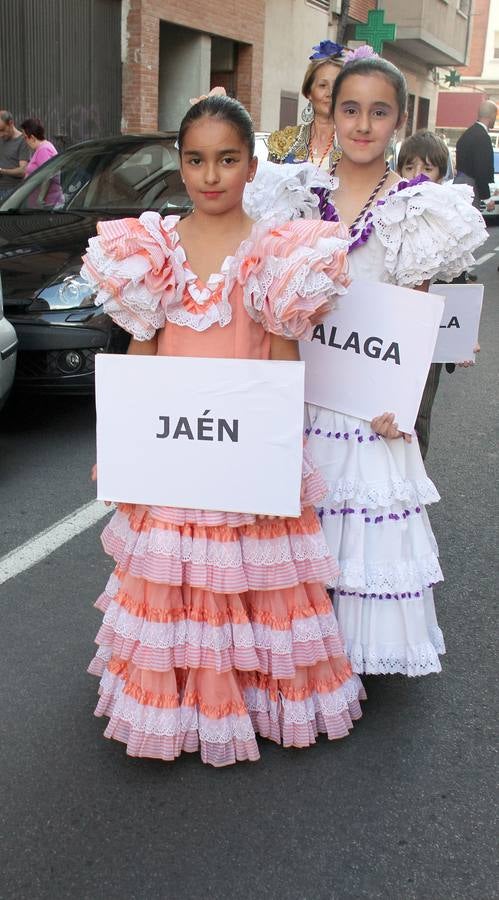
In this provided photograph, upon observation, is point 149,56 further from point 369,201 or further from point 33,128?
point 369,201

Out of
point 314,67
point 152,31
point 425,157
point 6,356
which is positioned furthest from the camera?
point 152,31

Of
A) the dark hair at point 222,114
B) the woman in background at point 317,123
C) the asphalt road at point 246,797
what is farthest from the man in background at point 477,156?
the dark hair at point 222,114

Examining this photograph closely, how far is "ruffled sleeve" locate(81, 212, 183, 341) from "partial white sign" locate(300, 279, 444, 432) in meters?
0.53

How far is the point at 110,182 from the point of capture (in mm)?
7051

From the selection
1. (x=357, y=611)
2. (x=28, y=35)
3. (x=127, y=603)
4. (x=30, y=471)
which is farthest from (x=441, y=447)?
(x=28, y=35)

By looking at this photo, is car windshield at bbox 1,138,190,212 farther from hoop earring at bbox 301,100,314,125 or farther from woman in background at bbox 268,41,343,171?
woman in background at bbox 268,41,343,171

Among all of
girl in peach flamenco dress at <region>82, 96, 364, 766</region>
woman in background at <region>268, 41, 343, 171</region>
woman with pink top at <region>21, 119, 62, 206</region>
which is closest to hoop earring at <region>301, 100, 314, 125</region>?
woman in background at <region>268, 41, 343, 171</region>

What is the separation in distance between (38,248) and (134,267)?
374 centimetres

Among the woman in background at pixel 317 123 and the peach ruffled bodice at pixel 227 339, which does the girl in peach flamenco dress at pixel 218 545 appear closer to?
the peach ruffled bodice at pixel 227 339

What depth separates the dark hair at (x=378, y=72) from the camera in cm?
268

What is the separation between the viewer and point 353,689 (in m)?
2.84

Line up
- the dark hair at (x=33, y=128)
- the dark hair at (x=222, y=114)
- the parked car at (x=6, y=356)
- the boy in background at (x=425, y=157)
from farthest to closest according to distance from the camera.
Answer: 1. the dark hair at (x=33, y=128)
2. the parked car at (x=6, y=356)
3. the boy in background at (x=425, y=157)
4. the dark hair at (x=222, y=114)

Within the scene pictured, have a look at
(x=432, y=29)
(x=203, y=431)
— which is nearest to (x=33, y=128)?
(x=203, y=431)

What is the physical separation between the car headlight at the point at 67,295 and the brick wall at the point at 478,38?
181ft
